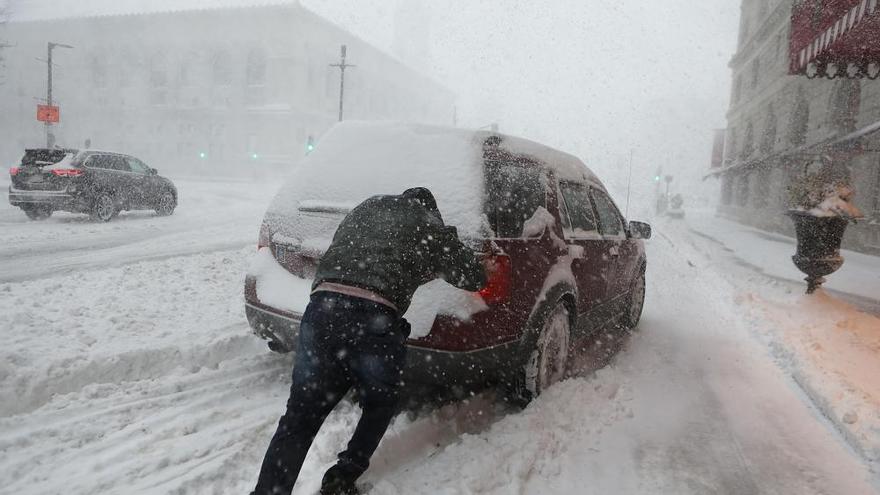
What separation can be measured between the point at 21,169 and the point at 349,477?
1378cm

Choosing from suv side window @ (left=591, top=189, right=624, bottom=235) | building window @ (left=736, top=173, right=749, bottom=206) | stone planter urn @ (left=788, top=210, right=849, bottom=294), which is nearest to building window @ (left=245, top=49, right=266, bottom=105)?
building window @ (left=736, top=173, right=749, bottom=206)

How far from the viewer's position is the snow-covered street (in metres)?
3.03

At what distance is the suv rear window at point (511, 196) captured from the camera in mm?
3496

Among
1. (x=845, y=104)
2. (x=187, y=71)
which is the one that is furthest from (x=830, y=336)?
(x=187, y=71)

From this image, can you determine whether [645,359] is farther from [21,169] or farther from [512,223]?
[21,169]

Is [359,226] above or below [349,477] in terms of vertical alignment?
above

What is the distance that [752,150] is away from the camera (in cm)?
2928

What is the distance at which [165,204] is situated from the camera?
A: 1565 centimetres

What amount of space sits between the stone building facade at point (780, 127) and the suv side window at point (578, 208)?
11.3 m

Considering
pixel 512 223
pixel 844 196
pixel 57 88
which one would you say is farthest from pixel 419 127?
pixel 57 88

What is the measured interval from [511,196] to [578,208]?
123cm

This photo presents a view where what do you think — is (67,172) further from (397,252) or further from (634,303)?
(397,252)

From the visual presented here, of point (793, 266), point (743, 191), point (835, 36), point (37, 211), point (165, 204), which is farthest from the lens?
point (743, 191)

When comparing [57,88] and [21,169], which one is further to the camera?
[57,88]
